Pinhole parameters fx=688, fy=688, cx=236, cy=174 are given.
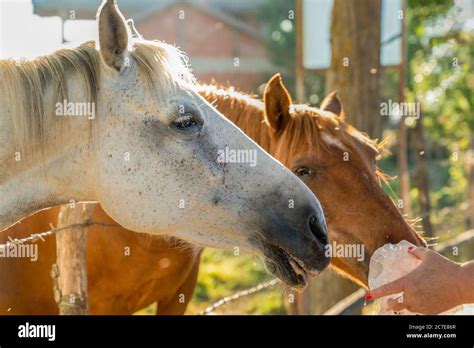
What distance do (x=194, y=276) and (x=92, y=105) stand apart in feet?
6.44

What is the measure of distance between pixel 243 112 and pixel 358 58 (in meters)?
2.94

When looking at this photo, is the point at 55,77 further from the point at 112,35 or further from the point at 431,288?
the point at 431,288

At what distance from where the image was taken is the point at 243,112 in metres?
3.84

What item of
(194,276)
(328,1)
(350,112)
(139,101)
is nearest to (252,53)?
(328,1)

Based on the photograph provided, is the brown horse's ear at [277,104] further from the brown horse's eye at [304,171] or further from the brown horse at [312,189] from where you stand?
the brown horse's eye at [304,171]

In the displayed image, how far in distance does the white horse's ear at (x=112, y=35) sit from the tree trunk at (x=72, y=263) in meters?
1.10

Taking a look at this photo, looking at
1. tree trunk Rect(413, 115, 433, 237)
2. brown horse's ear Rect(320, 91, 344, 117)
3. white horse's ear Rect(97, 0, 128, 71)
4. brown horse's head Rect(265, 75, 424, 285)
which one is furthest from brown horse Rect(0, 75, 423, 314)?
tree trunk Rect(413, 115, 433, 237)

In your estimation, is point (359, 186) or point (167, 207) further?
point (359, 186)

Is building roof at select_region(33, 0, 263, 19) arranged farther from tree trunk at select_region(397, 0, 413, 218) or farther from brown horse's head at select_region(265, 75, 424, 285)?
brown horse's head at select_region(265, 75, 424, 285)

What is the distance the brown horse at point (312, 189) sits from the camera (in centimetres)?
346

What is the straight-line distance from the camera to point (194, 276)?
4344 mm

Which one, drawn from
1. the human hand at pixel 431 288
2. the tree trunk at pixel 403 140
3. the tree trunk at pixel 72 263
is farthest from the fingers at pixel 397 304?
the tree trunk at pixel 403 140

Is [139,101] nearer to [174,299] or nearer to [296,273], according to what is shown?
[296,273]

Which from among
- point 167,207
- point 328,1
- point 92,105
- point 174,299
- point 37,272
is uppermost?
point 328,1
